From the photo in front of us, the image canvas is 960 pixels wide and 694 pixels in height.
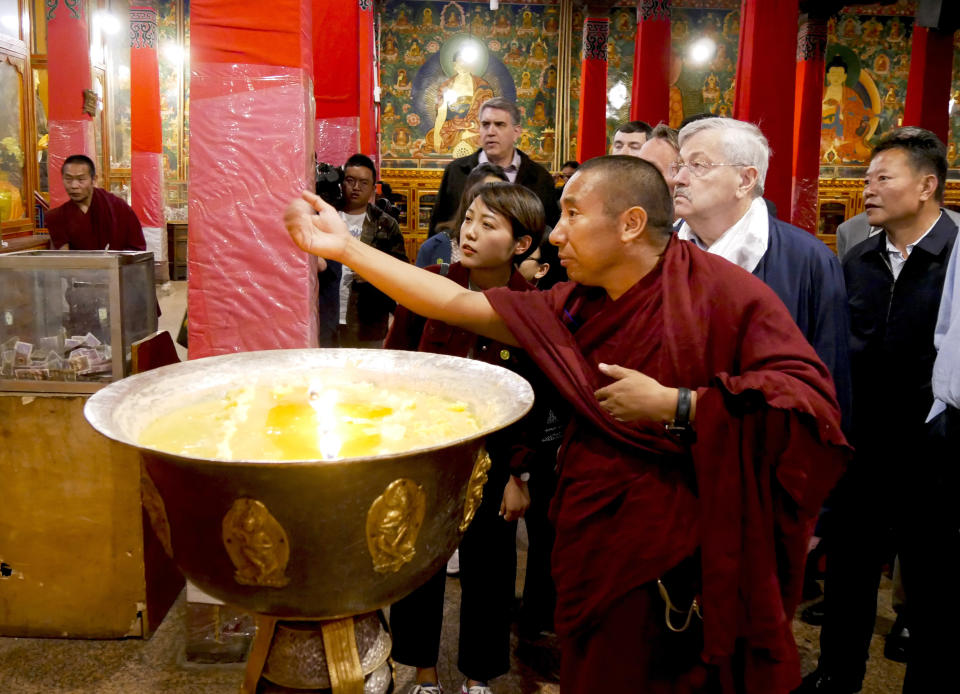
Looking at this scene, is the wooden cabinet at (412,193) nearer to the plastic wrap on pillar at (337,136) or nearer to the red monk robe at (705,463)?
the plastic wrap on pillar at (337,136)

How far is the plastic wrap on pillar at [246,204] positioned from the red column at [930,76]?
32.4ft

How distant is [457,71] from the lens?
14406mm

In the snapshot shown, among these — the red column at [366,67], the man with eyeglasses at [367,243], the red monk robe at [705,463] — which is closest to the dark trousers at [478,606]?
the red monk robe at [705,463]

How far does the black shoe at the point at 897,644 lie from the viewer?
2730 mm

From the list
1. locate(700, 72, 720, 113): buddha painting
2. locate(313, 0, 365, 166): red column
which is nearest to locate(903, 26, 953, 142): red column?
locate(700, 72, 720, 113): buddha painting

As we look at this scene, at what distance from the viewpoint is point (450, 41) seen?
14266 mm

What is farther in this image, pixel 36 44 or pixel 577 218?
pixel 36 44

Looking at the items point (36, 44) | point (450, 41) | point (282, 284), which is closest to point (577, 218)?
point (282, 284)

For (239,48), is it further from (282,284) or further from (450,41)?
(450,41)

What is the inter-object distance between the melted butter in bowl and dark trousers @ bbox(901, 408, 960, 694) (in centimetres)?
146

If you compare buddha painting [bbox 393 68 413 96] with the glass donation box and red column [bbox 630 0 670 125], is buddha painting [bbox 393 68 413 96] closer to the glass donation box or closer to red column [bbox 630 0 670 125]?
red column [bbox 630 0 670 125]

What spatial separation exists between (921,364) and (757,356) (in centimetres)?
138

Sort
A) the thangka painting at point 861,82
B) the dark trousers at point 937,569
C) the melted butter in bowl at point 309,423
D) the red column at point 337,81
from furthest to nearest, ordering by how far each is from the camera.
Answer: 1. the thangka painting at point 861,82
2. the red column at point 337,81
3. the dark trousers at point 937,569
4. the melted butter in bowl at point 309,423

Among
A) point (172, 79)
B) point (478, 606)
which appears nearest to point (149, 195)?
point (172, 79)
